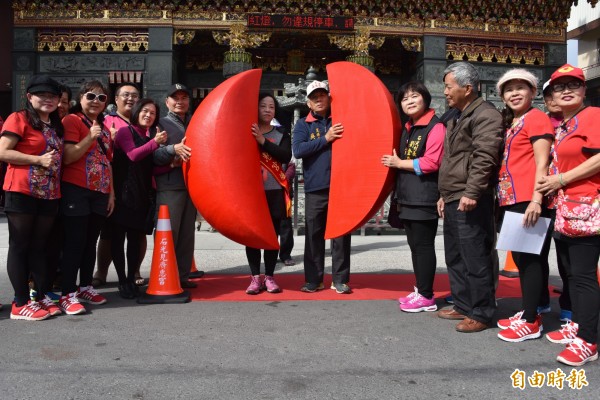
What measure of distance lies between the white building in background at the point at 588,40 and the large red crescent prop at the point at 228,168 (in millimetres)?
21340

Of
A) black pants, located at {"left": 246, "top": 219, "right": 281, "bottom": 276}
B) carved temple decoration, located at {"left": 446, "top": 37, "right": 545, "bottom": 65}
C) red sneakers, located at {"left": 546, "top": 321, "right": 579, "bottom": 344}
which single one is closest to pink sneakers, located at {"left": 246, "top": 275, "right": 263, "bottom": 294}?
black pants, located at {"left": 246, "top": 219, "right": 281, "bottom": 276}

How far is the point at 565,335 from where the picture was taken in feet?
9.33

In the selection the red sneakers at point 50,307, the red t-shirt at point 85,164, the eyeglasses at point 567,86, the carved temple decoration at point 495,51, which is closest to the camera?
the eyeglasses at point 567,86

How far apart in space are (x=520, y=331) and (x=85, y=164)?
3120mm

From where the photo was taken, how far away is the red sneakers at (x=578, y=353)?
97.1 inches

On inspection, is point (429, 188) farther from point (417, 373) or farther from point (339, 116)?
point (417, 373)

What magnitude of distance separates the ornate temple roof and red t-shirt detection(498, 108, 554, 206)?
34.9 ft

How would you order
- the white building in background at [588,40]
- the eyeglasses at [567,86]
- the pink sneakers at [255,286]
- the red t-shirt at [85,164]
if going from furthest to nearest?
1. the white building in background at [588,40]
2. the pink sneakers at [255,286]
3. the red t-shirt at [85,164]
4. the eyeglasses at [567,86]

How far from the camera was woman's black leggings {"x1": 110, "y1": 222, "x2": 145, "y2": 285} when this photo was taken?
3.88 meters

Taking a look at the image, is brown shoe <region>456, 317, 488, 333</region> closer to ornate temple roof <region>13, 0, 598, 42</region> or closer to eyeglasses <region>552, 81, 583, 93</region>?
eyeglasses <region>552, 81, 583, 93</region>

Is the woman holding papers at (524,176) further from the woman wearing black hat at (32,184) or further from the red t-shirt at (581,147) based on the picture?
the woman wearing black hat at (32,184)

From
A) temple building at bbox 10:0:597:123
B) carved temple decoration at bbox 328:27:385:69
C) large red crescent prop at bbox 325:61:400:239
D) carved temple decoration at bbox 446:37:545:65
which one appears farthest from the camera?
carved temple decoration at bbox 446:37:545:65

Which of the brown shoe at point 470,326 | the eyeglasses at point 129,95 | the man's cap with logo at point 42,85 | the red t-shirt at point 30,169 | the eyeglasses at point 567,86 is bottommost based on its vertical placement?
the brown shoe at point 470,326

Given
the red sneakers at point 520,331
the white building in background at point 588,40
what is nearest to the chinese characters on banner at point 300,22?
the red sneakers at point 520,331
